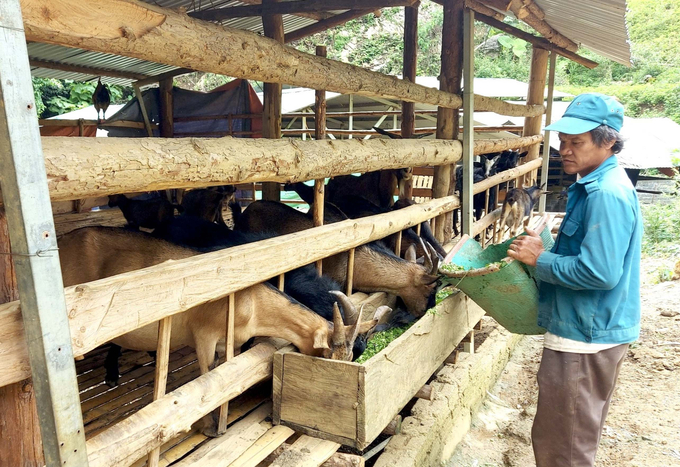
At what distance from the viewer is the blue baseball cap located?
129 inches

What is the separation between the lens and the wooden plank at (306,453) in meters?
3.10

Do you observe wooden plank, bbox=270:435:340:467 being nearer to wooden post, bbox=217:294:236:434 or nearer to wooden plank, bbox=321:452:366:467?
wooden plank, bbox=321:452:366:467

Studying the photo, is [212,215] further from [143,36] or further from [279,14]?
[143,36]

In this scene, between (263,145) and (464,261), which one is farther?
(464,261)

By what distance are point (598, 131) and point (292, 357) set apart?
2368 millimetres

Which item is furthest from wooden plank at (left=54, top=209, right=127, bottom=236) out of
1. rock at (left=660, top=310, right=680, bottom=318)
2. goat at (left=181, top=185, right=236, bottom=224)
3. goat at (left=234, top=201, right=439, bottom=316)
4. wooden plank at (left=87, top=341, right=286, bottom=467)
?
rock at (left=660, top=310, right=680, bottom=318)

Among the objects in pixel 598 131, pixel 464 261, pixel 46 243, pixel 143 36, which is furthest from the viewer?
pixel 464 261

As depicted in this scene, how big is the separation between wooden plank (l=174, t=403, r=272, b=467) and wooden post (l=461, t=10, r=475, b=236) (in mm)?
3781

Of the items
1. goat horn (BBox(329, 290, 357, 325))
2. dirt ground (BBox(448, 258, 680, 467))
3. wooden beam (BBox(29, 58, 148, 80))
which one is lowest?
dirt ground (BBox(448, 258, 680, 467))

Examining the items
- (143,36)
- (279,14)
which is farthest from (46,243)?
(279,14)

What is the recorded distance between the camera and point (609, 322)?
3338mm

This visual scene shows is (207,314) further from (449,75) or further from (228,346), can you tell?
(449,75)

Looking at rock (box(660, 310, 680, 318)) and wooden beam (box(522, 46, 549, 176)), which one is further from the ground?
wooden beam (box(522, 46, 549, 176))

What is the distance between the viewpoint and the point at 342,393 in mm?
3271
